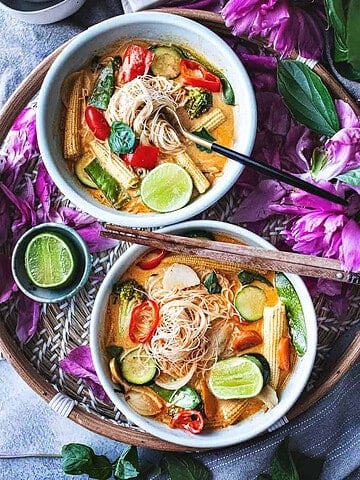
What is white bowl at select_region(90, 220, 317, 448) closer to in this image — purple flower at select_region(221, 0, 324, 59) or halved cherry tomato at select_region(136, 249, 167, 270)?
halved cherry tomato at select_region(136, 249, 167, 270)

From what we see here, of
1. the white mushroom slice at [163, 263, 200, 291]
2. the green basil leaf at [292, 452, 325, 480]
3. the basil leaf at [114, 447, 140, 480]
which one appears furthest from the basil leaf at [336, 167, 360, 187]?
the basil leaf at [114, 447, 140, 480]

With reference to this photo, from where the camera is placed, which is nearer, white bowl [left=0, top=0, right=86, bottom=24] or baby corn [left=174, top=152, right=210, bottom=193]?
baby corn [left=174, top=152, right=210, bottom=193]

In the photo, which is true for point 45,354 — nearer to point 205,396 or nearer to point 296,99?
point 205,396

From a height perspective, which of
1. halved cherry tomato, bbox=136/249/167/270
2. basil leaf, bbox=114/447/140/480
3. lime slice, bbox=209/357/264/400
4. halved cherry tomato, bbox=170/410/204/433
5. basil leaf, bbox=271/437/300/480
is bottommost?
basil leaf, bbox=271/437/300/480

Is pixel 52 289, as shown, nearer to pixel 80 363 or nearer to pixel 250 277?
pixel 80 363

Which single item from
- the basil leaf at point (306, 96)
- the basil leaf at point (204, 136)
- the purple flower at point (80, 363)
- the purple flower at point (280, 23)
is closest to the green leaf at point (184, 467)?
the purple flower at point (80, 363)

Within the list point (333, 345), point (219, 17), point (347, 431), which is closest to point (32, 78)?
point (219, 17)

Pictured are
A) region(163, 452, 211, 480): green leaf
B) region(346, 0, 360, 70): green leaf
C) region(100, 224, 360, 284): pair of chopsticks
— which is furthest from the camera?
region(163, 452, 211, 480): green leaf
